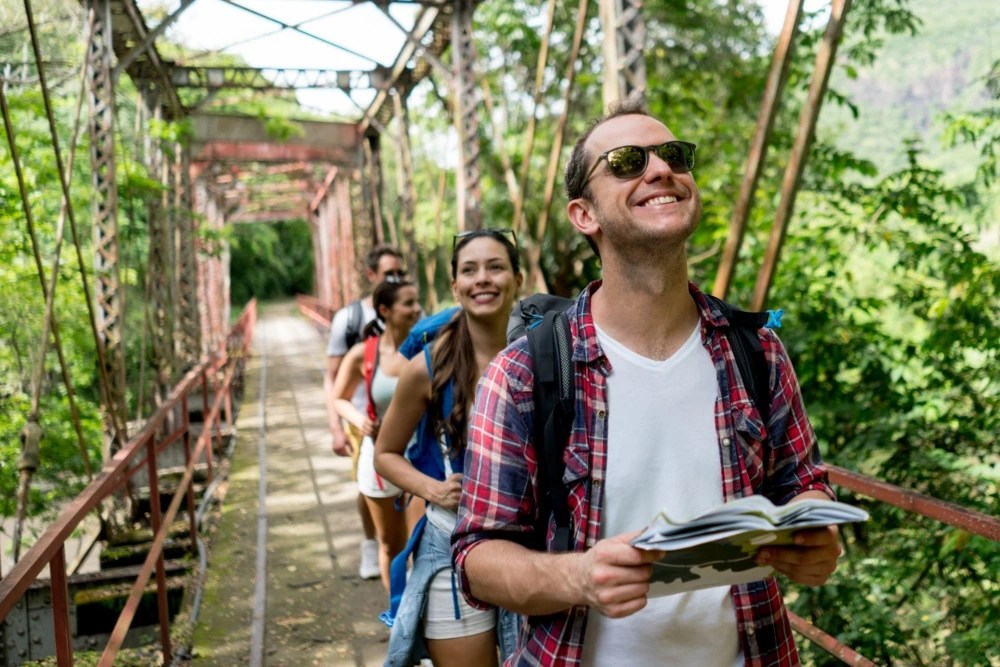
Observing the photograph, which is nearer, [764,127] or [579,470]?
[579,470]

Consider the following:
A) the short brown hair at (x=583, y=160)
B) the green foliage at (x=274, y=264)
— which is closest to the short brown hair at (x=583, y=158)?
the short brown hair at (x=583, y=160)

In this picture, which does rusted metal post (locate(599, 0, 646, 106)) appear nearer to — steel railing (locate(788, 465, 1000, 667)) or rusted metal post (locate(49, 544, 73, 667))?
steel railing (locate(788, 465, 1000, 667))

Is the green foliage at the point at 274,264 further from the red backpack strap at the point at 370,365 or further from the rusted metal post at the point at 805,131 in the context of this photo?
the rusted metal post at the point at 805,131

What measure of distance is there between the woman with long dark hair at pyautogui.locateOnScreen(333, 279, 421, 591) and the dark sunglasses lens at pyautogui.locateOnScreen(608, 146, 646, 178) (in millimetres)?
2497

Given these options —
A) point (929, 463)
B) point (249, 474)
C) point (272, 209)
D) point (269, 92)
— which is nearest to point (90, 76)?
point (249, 474)

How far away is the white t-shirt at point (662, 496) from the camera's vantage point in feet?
5.08

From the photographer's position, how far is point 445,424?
2.97 metres

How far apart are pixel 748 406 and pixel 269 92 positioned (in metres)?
13.5

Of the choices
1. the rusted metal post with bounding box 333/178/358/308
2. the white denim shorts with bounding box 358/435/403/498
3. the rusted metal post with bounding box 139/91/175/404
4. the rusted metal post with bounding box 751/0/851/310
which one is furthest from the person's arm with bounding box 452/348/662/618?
the rusted metal post with bounding box 333/178/358/308

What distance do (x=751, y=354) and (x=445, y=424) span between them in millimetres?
1491

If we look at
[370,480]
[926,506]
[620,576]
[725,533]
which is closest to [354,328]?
[370,480]

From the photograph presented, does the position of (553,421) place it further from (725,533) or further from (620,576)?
(725,533)

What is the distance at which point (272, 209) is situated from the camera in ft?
139

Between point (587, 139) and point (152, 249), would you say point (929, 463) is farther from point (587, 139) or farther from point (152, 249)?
point (152, 249)
